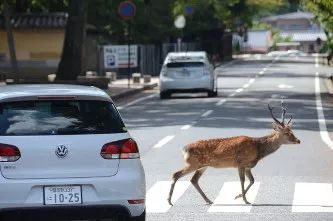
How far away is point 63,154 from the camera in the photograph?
8.13 metres

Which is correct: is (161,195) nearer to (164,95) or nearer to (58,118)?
(58,118)

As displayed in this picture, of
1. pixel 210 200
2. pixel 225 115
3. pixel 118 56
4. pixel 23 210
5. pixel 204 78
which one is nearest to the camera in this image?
pixel 23 210

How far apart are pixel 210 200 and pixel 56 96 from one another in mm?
3605

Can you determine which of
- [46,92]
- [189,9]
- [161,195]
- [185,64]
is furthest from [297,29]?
[46,92]

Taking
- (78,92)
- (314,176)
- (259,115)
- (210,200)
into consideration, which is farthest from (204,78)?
(78,92)

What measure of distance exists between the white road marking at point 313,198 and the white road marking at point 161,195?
4.77ft

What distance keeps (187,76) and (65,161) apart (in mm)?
25626

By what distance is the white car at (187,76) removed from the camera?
3350 cm

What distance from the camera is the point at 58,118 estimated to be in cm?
832

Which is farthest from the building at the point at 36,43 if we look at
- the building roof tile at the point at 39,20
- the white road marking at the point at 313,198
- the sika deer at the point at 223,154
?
the sika deer at the point at 223,154

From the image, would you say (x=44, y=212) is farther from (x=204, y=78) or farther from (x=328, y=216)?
(x=204, y=78)

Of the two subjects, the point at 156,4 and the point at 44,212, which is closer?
the point at 44,212

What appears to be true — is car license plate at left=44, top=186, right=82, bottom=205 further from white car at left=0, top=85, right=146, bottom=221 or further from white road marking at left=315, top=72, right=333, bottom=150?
white road marking at left=315, top=72, right=333, bottom=150

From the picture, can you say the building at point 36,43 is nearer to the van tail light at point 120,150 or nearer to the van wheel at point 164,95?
the van wheel at point 164,95
